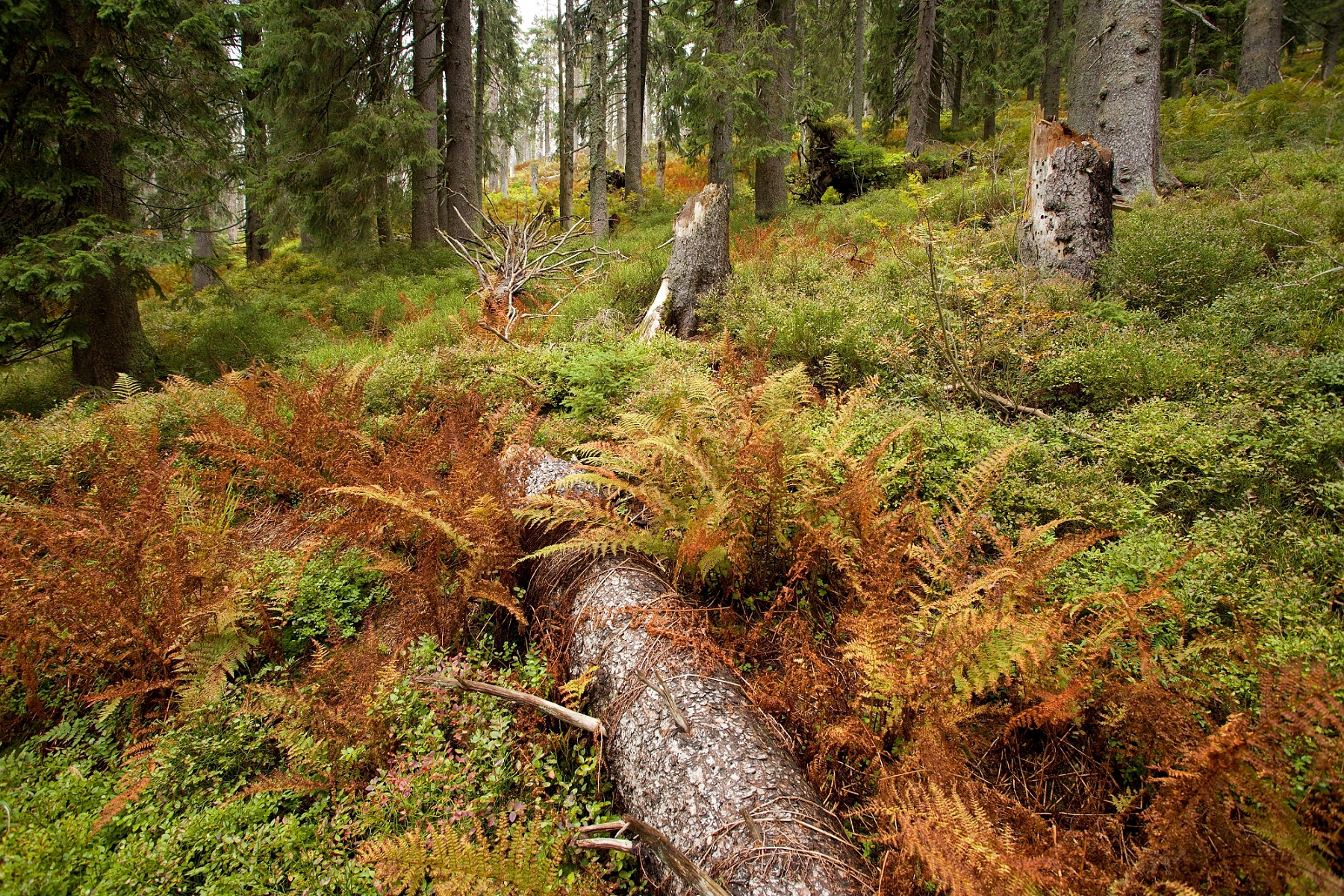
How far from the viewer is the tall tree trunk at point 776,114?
38.4ft

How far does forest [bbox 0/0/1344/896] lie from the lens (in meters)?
1.88

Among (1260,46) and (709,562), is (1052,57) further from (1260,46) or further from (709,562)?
(709,562)

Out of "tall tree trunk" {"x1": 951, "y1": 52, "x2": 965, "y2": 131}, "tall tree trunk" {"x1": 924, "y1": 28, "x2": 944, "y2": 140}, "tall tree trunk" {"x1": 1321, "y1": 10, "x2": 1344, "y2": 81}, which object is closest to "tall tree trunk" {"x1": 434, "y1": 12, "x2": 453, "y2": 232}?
"tall tree trunk" {"x1": 924, "y1": 28, "x2": 944, "y2": 140}

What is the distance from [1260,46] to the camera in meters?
13.1

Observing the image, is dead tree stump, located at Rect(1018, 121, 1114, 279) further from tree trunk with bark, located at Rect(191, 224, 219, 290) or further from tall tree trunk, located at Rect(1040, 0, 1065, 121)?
tall tree trunk, located at Rect(1040, 0, 1065, 121)

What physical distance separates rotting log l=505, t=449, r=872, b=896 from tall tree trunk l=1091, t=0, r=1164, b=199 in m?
8.68

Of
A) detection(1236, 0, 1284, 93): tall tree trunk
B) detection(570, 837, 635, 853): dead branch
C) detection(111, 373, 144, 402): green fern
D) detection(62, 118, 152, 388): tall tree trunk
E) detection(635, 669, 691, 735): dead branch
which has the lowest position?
detection(570, 837, 635, 853): dead branch

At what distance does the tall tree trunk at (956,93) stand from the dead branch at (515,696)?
24.2 metres

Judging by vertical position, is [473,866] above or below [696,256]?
below

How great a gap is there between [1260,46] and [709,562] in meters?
19.5

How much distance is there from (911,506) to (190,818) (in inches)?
129

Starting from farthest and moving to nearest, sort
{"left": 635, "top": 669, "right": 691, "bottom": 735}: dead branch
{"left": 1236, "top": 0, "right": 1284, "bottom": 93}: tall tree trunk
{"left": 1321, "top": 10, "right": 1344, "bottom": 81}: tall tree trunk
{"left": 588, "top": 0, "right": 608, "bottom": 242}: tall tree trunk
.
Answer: {"left": 1321, "top": 10, "right": 1344, "bottom": 81}: tall tree trunk → {"left": 588, "top": 0, "right": 608, "bottom": 242}: tall tree trunk → {"left": 1236, "top": 0, "right": 1284, "bottom": 93}: tall tree trunk → {"left": 635, "top": 669, "right": 691, "bottom": 735}: dead branch

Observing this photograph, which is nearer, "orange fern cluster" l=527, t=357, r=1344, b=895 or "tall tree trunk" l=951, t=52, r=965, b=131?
"orange fern cluster" l=527, t=357, r=1344, b=895

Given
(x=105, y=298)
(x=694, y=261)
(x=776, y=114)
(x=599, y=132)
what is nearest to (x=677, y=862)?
(x=694, y=261)
